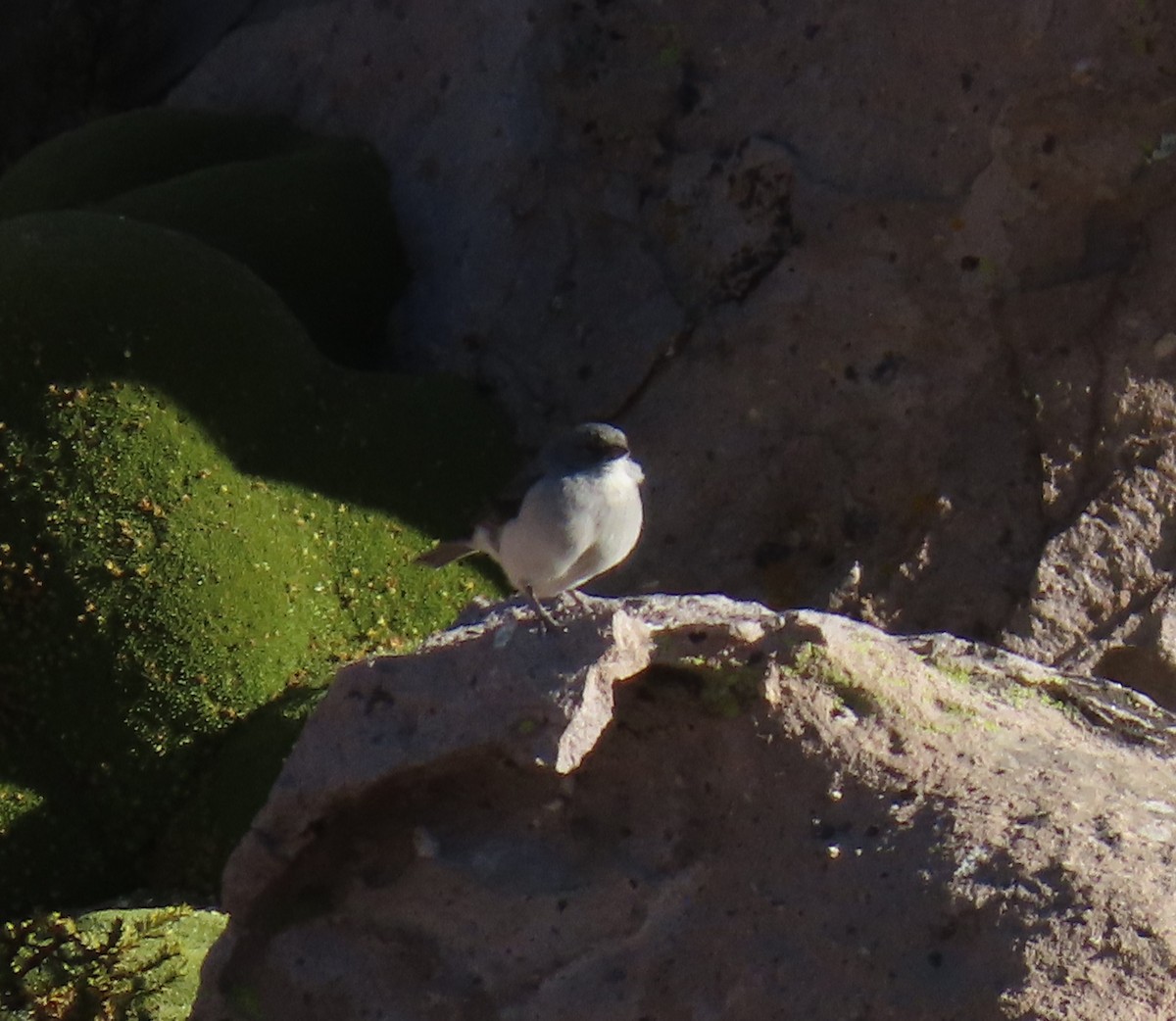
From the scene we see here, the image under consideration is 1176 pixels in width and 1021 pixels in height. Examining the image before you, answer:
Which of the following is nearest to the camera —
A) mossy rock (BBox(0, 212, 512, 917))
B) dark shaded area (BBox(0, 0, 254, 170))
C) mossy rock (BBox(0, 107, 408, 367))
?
mossy rock (BBox(0, 212, 512, 917))

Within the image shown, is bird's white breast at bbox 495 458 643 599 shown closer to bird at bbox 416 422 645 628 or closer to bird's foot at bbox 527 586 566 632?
bird at bbox 416 422 645 628

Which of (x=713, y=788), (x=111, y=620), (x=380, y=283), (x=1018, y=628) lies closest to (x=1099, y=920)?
(x=713, y=788)

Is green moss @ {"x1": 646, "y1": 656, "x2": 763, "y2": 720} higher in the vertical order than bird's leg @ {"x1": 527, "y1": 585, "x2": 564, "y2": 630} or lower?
higher

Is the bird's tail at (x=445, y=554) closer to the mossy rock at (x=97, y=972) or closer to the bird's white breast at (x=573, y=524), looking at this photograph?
the bird's white breast at (x=573, y=524)

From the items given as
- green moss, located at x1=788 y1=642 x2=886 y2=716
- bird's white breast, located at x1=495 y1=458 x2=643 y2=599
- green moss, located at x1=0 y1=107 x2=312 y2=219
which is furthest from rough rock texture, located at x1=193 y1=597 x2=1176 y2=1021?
green moss, located at x1=0 y1=107 x2=312 y2=219

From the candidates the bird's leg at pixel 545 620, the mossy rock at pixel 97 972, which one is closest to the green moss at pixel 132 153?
the mossy rock at pixel 97 972

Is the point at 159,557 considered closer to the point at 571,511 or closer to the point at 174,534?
the point at 174,534
